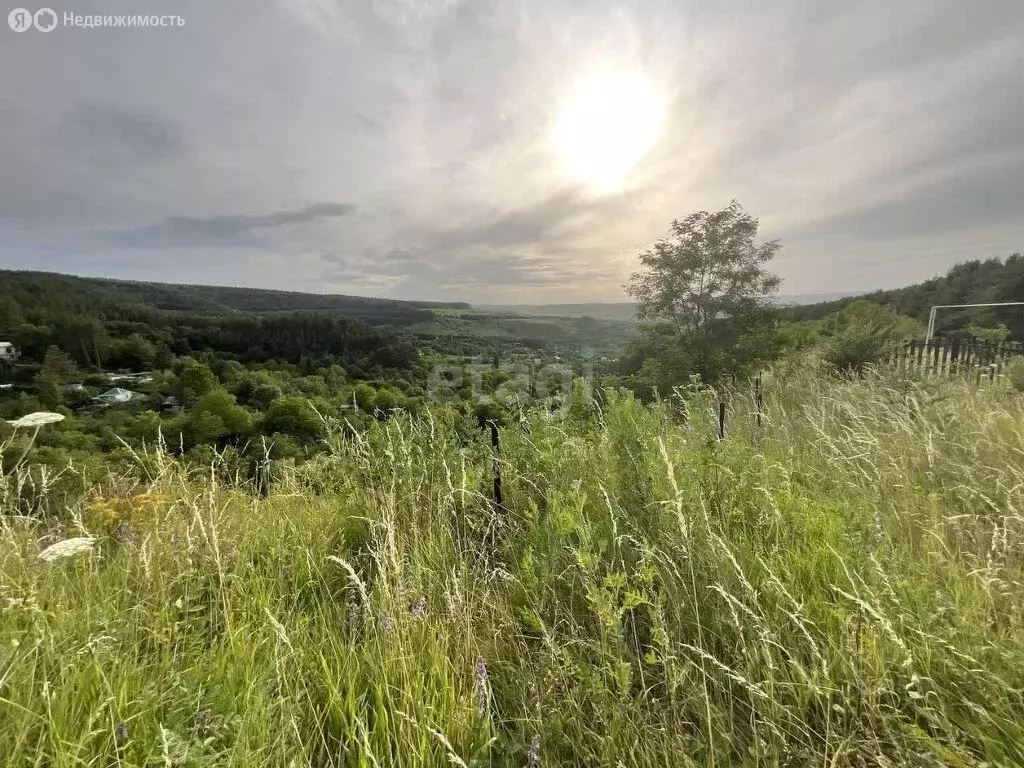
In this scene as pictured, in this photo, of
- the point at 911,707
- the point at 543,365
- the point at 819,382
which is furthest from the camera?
the point at 543,365

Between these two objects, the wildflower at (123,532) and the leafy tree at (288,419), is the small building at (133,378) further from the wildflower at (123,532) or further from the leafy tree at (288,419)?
the wildflower at (123,532)

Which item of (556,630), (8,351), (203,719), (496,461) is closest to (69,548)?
(203,719)

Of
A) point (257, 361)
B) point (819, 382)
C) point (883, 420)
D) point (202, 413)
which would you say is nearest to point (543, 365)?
point (819, 382)

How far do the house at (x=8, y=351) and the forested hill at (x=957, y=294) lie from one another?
25.0m

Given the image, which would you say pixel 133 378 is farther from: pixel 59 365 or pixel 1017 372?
pixel 1017 372

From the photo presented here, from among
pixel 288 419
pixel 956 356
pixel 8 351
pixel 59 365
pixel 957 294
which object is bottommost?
pixel 288 419

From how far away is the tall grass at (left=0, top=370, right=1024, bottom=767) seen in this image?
1.24m

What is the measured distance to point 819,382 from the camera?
27.7 ft

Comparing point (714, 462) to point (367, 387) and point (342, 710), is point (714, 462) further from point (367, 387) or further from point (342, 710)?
point (367, 387)

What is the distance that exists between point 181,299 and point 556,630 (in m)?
27.2

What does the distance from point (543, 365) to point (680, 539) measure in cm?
988

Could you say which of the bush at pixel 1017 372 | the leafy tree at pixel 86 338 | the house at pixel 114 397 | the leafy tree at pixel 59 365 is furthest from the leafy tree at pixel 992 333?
the leafy tree at pixel 86 338

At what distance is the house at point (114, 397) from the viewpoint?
15758 millimetres

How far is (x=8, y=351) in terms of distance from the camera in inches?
600
